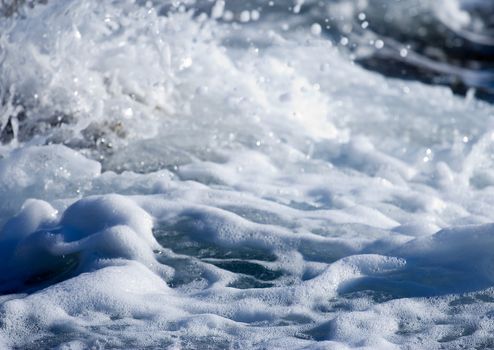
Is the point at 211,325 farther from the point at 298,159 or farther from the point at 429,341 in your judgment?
the point at 298,159

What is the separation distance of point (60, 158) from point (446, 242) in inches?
73.1

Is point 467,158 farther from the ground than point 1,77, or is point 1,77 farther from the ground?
point 1,77

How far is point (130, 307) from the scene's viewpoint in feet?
8.98

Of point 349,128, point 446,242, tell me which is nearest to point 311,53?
point 349,128

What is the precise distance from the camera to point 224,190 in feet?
12.8

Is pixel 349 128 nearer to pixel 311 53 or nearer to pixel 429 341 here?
pixel 311 53

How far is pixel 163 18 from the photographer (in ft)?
16.8

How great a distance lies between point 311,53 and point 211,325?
4.20 m

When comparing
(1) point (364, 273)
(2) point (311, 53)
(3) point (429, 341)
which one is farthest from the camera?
(2) point (311, 53)

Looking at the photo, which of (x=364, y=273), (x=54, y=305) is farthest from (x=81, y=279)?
(x=364, y=273)

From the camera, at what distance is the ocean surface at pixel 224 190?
269 centimetres

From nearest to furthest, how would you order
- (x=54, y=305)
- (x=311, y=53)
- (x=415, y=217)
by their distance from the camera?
(x=54, y=305) → (x=415, y=217) → (x=311, y=53)

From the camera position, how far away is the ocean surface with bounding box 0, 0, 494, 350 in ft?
8.82

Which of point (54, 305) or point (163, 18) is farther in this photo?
point (163, 18)
